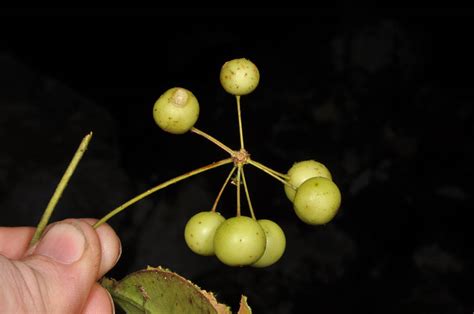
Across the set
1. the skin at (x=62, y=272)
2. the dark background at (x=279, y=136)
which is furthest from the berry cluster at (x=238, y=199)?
the dark background at (x=279, y=136)

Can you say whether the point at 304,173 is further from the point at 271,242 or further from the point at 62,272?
the point at 62,272

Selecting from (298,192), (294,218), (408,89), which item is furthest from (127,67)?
(298,192)

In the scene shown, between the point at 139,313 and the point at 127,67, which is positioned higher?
the point at 127,67

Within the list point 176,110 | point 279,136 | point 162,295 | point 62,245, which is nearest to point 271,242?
point 162,295

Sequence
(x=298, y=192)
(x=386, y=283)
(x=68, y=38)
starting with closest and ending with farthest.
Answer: (x=298, y=192) → (x=386, y=283) → (x=68, y=38)

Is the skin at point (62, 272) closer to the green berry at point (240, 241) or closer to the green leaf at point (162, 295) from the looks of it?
the green leaf at point (162, 295)

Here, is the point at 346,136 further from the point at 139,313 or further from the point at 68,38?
the point at 139,313

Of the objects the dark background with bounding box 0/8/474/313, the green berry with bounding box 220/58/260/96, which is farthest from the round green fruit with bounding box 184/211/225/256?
the dark background with bounding box 0/8/474/313
